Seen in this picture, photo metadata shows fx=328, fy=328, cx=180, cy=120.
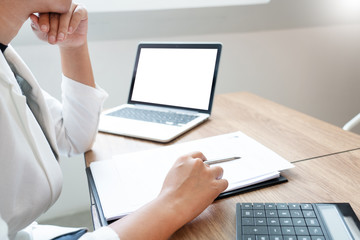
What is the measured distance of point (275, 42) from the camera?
188 cm

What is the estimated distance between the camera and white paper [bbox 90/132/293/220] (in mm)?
554

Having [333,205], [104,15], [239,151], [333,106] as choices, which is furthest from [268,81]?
[333,205]

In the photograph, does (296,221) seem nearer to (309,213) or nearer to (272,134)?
(309,213)

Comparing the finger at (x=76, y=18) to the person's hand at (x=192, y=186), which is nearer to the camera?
the person's hand at (x=192, y=186)

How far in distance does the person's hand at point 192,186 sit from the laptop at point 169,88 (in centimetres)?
35

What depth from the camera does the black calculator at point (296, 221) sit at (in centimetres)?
42

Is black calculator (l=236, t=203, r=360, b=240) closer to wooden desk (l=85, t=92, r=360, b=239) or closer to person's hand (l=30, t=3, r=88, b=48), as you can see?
wooden desk (l=85, t=92, r=360, b=239)

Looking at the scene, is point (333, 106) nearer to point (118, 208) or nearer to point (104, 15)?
point (104, 15)

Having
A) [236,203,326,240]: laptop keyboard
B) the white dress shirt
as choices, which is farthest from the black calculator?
the white dress shirt

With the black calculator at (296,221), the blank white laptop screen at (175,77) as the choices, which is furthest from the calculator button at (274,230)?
the blank white laptop screen at (175,77)

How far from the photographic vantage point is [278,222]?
443mm

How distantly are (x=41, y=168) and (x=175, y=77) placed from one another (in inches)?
22.4

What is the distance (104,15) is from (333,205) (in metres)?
1.33

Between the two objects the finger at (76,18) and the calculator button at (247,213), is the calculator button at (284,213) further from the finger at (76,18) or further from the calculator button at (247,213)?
the finger at (76,18)
